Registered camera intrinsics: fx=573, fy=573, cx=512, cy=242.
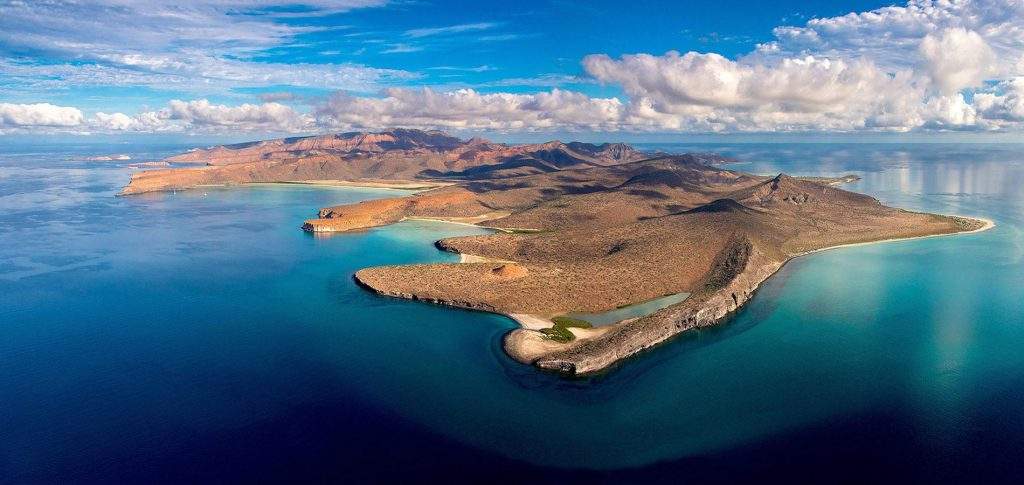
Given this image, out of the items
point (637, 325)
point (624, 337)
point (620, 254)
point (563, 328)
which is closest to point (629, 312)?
point (637, 325)

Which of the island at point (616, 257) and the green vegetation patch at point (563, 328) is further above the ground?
the island at point (616, 257)

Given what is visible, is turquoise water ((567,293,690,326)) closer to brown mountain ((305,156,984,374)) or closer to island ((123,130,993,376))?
island ((123,130,993,376))

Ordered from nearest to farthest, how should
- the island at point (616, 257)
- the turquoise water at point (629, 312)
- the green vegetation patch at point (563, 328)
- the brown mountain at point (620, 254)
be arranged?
the green vegetation patch at point (563, 328) < the island at point (616, 257) < the brown mountain at point (620, 254) < the turquoise water at point (629, 312)

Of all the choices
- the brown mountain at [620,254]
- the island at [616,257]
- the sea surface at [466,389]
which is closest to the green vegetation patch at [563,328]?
the island at [616,257]

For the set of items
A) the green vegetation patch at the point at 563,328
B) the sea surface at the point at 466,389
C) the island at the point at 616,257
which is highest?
the island at the point at 616,257

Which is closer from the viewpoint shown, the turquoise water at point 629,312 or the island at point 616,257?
the island at point 616,257

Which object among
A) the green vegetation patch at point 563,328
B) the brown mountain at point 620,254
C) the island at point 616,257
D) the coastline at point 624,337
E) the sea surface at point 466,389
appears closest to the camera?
the sea surface at point 466,389

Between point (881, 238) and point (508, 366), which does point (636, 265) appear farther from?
point (881, 238)

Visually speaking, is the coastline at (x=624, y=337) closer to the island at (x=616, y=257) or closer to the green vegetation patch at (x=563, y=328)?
the island at (x=616, y=257)
